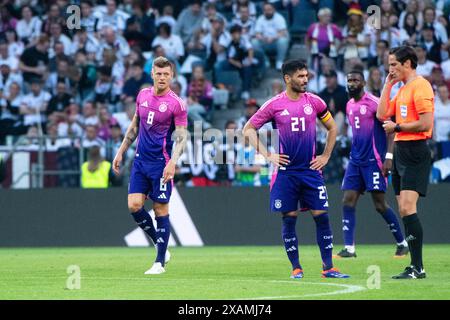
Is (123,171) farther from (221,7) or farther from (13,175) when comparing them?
(221,7)

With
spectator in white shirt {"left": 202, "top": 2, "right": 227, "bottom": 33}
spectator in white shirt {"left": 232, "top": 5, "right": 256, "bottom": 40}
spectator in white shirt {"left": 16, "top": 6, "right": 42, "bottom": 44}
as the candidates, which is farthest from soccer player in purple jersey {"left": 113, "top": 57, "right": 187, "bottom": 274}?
spectator in white shirt {"left": 16, "top": 6, "right": 42, "bottom": 44}

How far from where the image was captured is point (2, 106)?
78.5 feet

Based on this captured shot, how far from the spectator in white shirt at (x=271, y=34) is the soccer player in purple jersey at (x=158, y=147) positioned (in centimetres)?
1073

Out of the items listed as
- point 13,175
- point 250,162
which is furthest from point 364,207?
point 13,175

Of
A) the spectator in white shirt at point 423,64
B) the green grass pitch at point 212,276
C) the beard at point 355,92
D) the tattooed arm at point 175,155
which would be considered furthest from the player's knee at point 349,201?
the spectator in white shirt at point 423,64

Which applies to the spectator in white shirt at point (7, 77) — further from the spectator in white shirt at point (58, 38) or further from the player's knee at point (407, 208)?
the player's knee at point (407, 208)

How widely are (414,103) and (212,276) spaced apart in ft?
10.1

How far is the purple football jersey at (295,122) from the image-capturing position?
1239 centimetres

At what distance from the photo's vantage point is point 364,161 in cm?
1655

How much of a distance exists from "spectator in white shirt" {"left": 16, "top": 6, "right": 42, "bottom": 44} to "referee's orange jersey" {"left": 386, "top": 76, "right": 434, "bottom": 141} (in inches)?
599

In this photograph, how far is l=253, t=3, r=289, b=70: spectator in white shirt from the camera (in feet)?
78.7

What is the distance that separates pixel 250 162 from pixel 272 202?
830 cm

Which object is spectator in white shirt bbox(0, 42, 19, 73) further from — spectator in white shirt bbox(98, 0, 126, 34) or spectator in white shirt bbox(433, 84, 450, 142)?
spectator in white shirt bbox(433, 84, 450, 142)

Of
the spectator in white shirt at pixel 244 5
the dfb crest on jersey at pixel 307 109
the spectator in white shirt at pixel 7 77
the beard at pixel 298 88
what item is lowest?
the dfb crest on jersey at pixel 307 109
